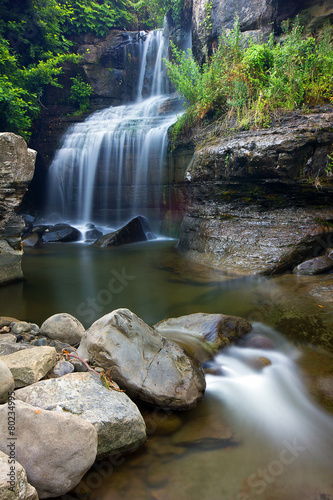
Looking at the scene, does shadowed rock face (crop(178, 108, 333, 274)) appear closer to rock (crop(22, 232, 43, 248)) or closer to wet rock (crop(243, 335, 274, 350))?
wet rock (crop(243, 335, 274, 350))

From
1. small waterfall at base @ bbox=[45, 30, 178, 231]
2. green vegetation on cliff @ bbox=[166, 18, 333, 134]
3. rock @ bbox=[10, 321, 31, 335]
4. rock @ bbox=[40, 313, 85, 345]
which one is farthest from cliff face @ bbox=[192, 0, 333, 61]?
rock @ bbox=[10, 321, 31, 335]

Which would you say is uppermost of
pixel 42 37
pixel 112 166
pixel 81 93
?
pixel 42 37

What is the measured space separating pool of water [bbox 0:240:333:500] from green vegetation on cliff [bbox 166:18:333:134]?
345 cm

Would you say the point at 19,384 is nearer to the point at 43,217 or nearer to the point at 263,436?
the point at 263,436

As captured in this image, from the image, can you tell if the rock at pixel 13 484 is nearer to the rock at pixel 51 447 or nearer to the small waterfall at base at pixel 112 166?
the rock at pixel 51 447

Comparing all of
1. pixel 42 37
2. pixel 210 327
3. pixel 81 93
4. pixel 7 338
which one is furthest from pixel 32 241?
pixel 42 37

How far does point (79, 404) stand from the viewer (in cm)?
194

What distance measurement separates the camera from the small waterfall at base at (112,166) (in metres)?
10.9

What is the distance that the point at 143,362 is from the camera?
251 cm

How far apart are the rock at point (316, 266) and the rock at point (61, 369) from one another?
4.25 meters

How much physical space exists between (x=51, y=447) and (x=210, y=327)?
2049 millimetres

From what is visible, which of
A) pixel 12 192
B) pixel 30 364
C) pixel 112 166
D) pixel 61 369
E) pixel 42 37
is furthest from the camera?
pixel 42 37

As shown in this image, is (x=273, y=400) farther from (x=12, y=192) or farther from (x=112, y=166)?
(x=112, y=166)

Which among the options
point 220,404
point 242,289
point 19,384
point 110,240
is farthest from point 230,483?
point 110,240
